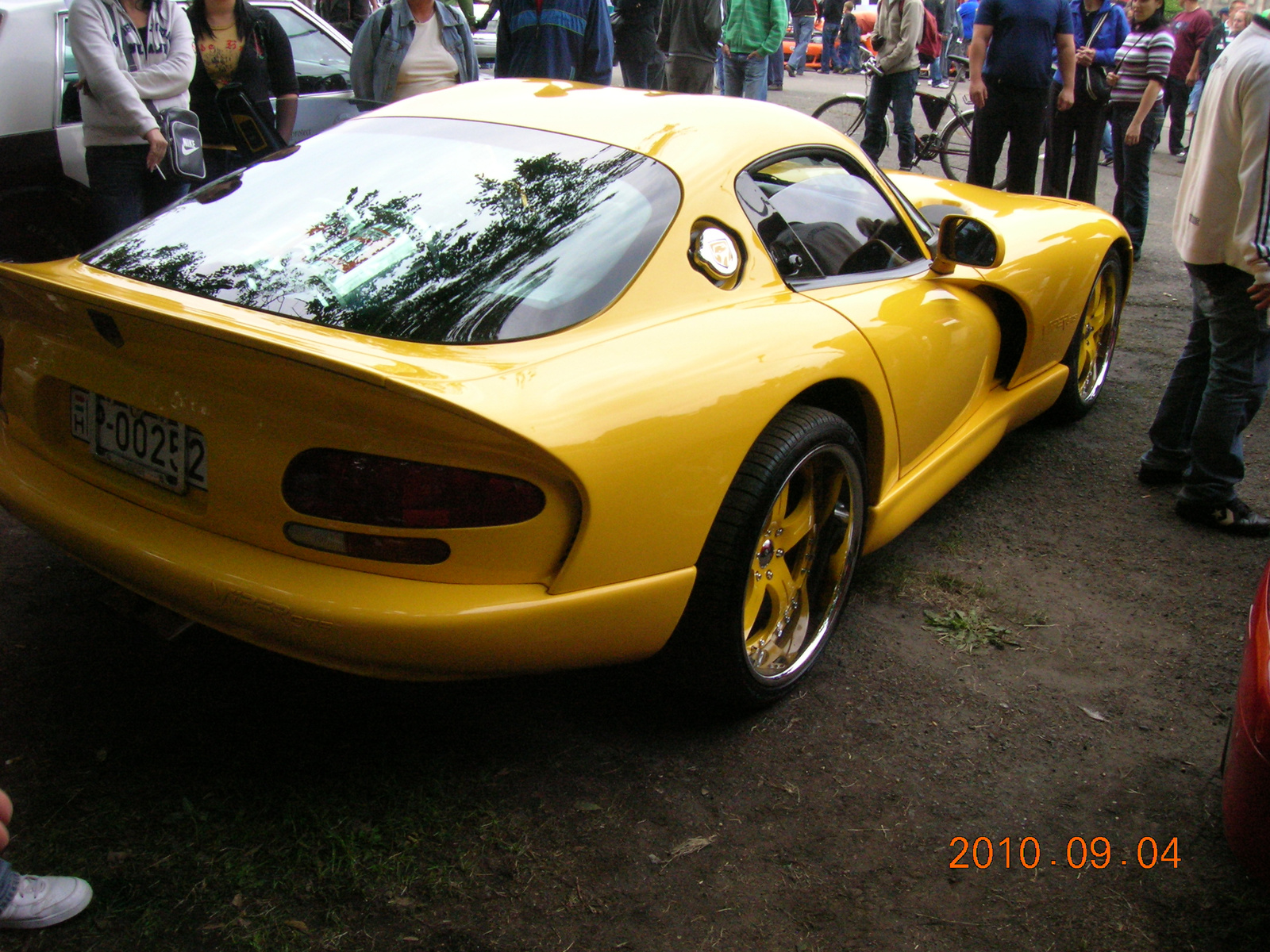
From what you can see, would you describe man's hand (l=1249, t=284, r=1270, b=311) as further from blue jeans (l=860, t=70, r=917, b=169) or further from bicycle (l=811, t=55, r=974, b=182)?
bicycle (l=811, t=55, r=974, b=182)

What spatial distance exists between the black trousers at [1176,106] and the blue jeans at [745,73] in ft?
12.2

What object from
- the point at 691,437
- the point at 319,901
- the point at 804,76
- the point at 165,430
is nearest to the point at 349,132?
the point at 165,430

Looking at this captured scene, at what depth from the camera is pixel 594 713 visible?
248 cm

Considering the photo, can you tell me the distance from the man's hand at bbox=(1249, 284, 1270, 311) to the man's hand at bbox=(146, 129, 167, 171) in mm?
3782

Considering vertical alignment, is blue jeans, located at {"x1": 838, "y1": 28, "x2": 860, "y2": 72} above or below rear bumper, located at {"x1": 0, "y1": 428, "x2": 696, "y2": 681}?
above

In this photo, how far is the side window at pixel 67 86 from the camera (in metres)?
4.44

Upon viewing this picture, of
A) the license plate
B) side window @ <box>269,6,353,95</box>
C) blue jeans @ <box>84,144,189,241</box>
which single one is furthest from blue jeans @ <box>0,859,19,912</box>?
side window @ <box>269,6,353,95</box>

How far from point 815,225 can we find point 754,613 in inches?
40.5

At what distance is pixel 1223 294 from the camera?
3.35 metres

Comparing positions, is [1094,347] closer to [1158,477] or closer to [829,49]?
[1158,477]

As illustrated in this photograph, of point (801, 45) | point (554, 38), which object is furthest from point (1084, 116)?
point (801, 45)

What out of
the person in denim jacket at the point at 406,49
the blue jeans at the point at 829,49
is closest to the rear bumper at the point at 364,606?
the person in denim jacket at the point at 406,49

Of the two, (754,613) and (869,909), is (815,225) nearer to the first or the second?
(754,613)

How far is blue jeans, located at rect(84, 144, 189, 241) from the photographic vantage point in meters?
4.10
